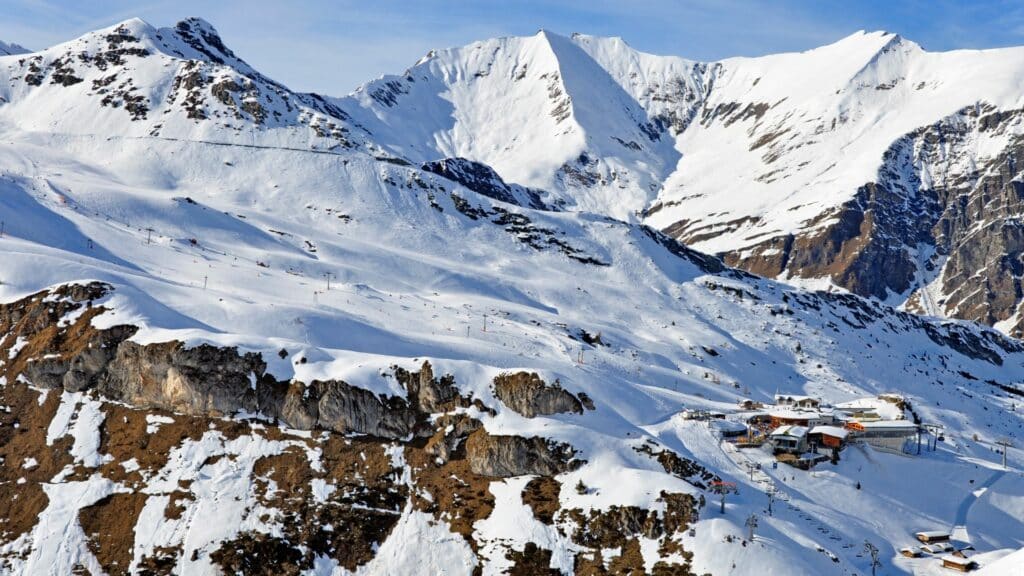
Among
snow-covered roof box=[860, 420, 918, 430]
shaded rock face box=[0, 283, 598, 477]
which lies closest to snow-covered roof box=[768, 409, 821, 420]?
snow-covered roof box=[860, 420, 918, 430]

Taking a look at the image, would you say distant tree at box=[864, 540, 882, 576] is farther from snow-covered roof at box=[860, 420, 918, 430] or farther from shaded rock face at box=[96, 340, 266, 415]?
shaded rock face at box=[96, 340, 266, 415]

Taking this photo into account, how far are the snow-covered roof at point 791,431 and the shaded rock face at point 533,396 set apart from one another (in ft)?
71.1

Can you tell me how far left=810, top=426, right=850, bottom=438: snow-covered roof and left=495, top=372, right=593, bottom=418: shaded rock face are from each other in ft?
85.3

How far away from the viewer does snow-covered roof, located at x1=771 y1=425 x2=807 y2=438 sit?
86.3 m

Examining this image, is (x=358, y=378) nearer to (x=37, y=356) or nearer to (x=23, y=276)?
(x=37, y=356)

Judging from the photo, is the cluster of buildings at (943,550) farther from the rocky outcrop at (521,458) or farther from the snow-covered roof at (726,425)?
the rocky outcrop at (521,458)

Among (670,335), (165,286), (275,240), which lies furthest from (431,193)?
(165,286)

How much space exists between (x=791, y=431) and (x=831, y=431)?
4691 mm

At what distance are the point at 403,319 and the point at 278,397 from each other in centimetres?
4264

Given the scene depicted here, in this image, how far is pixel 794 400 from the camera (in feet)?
389

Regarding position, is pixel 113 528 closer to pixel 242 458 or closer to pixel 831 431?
pixel 242 458

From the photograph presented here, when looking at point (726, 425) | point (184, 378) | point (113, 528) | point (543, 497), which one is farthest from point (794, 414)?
point (113, 528)

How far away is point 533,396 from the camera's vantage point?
257 feet

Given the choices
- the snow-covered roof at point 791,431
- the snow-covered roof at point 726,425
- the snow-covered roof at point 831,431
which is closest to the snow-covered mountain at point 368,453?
the snow-covered roof at point 831,431
